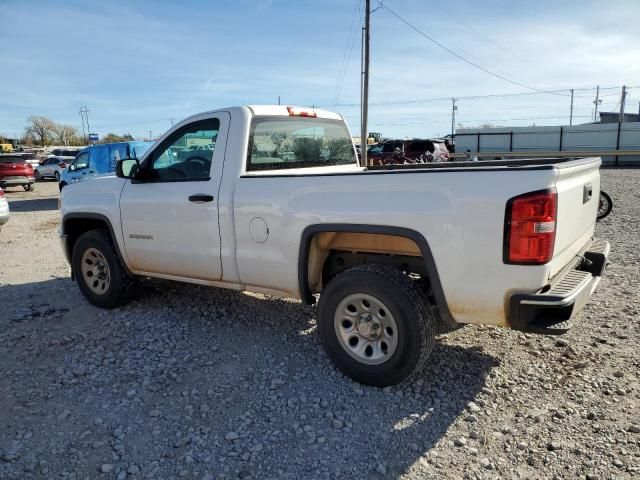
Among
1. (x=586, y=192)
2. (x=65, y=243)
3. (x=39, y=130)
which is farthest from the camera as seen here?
(x=39, y=130)

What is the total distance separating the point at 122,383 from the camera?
3.72m

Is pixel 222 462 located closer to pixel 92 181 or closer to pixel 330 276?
pixel 330 276

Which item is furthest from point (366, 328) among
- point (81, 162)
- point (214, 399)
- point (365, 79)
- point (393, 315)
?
point (365, 79)

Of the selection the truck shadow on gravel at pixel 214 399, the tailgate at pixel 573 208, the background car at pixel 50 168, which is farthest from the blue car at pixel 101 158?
the background car at pixel 50 168

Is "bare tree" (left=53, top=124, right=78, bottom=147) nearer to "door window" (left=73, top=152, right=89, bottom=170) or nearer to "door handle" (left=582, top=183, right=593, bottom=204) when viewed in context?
A: "door window" (left=73, top=152, right=89, bottom=170)

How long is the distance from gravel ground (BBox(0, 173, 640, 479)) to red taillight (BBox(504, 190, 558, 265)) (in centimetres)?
A: 111

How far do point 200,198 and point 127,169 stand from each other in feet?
3.56

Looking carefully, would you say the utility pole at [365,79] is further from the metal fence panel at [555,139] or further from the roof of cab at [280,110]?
the metal fence panel at [555,139]

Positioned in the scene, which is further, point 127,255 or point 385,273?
point 127,255

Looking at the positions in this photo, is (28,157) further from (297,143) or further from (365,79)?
(297,143)

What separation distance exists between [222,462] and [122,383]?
1.31 meters

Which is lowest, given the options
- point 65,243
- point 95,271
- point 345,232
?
point 95,271

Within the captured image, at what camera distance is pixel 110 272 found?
5.16m

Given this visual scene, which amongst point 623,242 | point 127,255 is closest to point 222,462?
point 127,255
